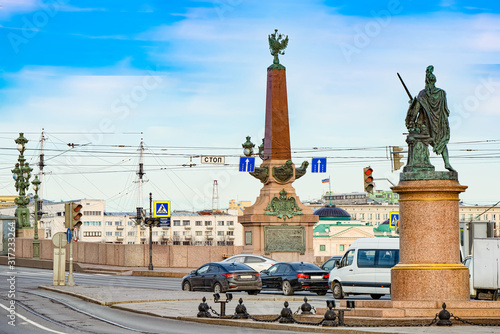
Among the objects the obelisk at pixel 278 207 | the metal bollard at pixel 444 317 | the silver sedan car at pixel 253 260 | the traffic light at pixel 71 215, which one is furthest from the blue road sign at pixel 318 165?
the metal bollard at pixel 444 317

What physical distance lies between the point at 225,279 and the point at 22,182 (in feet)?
104

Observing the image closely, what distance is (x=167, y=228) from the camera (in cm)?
17875

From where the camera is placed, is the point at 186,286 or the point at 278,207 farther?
the point at 278,207

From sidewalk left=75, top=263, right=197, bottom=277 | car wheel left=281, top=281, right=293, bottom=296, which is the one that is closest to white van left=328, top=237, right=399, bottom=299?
car wheel left=281, top=281, right=293, bottom=296

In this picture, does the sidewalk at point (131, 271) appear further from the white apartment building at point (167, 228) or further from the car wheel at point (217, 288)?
the white apartment building at point (167, 228)

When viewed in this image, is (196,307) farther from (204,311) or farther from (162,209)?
(162,209)

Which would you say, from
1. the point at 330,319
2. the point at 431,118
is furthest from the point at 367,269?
the point at 330,319

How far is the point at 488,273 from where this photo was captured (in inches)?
1049

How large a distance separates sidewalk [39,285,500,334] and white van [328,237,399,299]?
248 centimetres

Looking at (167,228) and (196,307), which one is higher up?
(167,228)

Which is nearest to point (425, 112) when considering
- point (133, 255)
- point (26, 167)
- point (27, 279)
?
point (27, 279)

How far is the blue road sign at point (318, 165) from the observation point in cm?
4638

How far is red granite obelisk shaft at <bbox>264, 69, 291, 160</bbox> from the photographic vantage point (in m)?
43.0

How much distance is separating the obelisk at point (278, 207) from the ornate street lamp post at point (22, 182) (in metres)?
17.4
